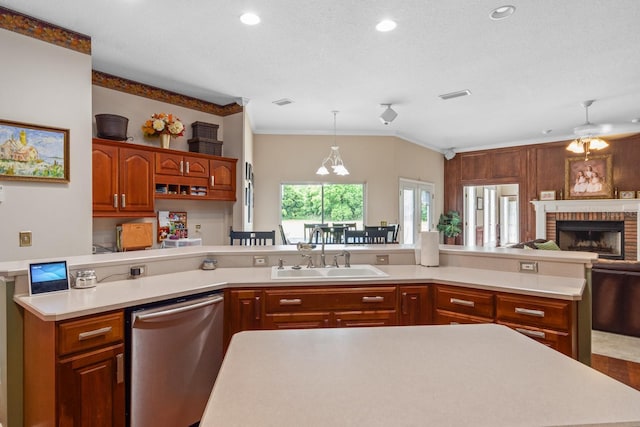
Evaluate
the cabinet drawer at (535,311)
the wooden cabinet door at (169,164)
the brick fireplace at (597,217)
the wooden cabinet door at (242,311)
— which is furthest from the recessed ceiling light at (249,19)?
the brick fireplace at (597,217)

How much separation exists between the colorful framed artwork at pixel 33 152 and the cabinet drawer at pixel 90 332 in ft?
5.87

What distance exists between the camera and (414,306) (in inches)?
93.7

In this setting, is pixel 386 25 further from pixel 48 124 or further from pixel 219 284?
pixel 48 124

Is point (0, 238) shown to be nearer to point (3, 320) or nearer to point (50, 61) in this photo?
point (3, 320)

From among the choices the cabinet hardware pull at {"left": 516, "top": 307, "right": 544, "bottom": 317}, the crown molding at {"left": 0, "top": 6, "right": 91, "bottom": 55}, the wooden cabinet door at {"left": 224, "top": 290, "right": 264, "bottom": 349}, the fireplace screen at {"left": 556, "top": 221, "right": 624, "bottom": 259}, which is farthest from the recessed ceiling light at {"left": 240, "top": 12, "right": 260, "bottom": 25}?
the fireplace screen at {"left": 556, "top": 221, "right": 624, "bottom": 259}

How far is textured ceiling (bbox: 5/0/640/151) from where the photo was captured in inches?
105

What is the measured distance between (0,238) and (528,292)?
362cm

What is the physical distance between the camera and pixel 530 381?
0.91m

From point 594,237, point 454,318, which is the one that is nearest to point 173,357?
point 454,318

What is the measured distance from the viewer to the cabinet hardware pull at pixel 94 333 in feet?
5.40

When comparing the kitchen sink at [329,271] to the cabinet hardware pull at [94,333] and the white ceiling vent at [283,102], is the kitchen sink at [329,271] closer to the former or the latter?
the cabinet hardware pull at [94,333]

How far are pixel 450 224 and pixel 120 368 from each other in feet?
24.9

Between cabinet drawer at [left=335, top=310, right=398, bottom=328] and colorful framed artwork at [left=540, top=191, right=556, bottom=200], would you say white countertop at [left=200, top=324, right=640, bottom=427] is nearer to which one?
cabinet drawer at [left=335, top=310, right=398, bottom=328]

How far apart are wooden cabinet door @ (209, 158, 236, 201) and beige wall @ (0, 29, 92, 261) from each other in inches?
63.1
